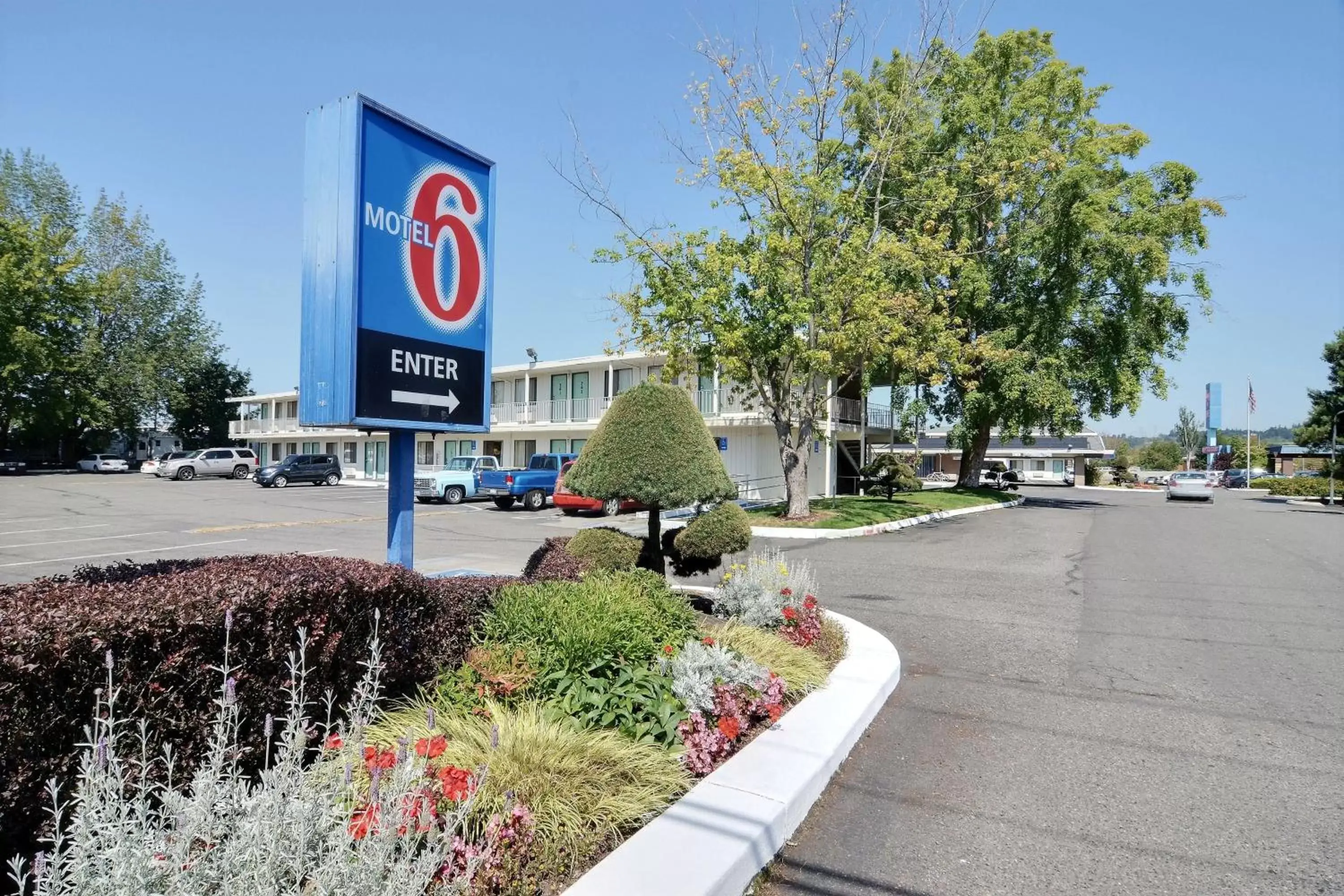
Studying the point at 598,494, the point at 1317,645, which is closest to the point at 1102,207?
the point at 1317,645

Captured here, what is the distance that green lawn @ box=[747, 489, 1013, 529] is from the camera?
19.9 m

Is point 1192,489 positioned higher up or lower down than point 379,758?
lower down

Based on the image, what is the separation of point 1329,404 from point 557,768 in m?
55.9

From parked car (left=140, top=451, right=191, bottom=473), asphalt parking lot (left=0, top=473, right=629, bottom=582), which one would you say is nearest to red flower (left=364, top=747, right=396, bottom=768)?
asphalt parking lot (left=0, top=473, right=629, bottom=582)

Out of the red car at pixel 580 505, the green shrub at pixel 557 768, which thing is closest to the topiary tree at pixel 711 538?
the green shrub at pixel 557 768

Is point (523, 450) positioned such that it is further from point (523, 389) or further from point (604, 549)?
point (604, 549)

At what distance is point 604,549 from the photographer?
723 cm

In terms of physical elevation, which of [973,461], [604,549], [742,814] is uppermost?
[973,461]

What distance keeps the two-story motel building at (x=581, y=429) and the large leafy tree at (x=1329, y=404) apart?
17856 mm

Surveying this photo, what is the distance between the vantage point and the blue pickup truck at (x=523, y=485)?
1054 inches

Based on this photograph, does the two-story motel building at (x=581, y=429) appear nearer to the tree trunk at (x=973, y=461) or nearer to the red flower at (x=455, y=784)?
the tree trunk at (x=973, y=461)

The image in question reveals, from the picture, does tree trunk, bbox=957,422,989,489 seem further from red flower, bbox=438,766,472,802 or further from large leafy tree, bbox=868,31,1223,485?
red flower, bbox=438,766,472,802

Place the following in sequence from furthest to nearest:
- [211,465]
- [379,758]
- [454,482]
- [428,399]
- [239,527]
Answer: [211,465]
[454,482]
[239,527]
[428,399]
[379,758]

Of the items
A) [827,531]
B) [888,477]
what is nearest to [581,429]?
[888,477]
